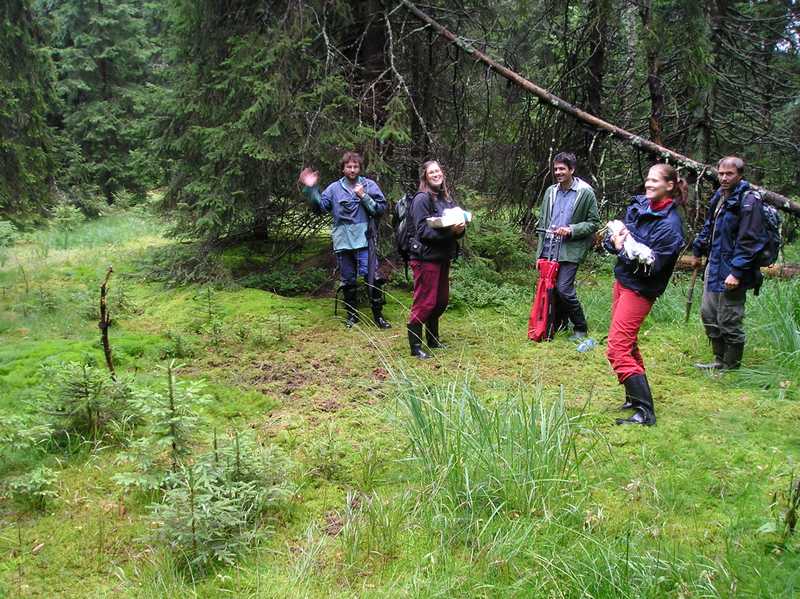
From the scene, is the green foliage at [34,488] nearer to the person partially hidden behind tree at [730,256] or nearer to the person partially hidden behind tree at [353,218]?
the person partially hidden behind tree at [353,218]

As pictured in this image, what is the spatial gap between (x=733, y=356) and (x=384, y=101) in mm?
5696

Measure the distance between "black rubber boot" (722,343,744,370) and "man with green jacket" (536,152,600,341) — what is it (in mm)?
1570

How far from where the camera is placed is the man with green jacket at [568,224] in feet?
22.0

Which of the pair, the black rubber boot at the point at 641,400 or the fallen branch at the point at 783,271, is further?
the fallen branch at the point at 783,271

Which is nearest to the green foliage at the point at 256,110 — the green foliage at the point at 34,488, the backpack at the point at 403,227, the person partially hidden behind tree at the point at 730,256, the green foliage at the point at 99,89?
the backpack at the point at 403,227

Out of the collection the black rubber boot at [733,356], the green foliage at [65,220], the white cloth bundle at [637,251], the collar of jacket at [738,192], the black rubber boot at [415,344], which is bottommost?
the green foliage at [65,220]

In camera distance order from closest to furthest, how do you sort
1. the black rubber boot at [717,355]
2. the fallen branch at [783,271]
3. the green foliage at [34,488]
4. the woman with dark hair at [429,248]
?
the green foliage at [34,488] → the black rubber boot at [717,355] → the woman with dark hair at [429,248] → the fallen branch at [783,271]

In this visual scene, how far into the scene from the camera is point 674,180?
4.54m

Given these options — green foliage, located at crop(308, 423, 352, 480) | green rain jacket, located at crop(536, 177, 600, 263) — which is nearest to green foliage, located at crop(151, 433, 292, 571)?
green foliage, located at crop(308, 423, 352, 480)

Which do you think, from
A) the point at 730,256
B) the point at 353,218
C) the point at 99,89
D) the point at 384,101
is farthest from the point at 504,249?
the point at 99,89

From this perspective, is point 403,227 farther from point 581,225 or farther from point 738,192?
point 738,192

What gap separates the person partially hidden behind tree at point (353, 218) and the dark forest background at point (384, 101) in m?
0.78

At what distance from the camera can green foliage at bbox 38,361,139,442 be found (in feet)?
13.9

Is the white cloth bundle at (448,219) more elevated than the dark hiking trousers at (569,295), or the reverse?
the white cloth bundle at (448,219)
